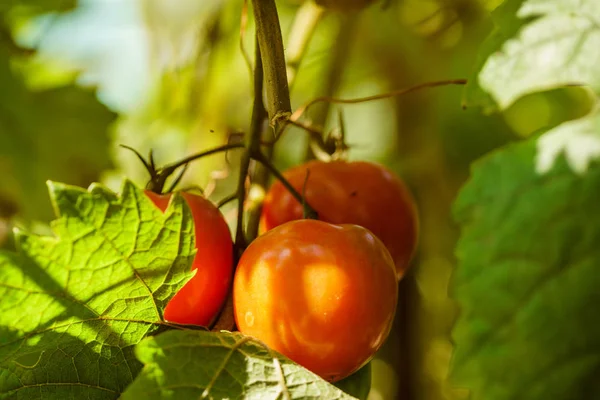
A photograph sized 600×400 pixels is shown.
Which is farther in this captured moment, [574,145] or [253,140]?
[253,140]

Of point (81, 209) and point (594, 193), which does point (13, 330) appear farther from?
point (594, 193)

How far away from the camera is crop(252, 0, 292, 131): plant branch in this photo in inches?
18.8

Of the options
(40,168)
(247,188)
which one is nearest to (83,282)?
(247,188)

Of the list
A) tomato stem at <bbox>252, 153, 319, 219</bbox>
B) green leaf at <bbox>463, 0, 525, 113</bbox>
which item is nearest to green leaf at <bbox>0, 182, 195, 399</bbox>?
tomato stem at <bbox>252, 153, 319, 219</bbox>

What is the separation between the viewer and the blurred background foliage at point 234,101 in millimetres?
1254

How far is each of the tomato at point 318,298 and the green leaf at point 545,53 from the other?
17cm

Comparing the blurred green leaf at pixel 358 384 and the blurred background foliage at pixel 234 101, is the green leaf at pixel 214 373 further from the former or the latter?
the blurred background foliage at pixel 234 101

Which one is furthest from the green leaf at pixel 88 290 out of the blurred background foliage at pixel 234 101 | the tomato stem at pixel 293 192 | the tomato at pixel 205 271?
the blurred background foliage at pixel 234 101

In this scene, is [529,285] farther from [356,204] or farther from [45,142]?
[45,142]

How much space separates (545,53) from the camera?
48 centimetres

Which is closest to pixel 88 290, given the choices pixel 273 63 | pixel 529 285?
pixel 273 63

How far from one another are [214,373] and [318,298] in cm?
11

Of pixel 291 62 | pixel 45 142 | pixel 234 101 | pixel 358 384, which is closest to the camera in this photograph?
pixel 358 384

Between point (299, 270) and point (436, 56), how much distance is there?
3.40 ft
